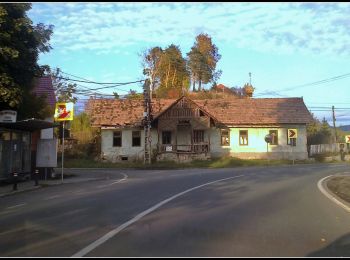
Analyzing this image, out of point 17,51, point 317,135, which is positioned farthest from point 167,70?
point 17,51

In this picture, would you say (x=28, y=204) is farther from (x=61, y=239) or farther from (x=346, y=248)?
(x=346, y=248)

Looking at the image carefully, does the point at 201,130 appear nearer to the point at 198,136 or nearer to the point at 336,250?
the point at 198,136

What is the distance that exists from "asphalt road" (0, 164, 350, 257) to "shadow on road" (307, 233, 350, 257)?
16 millimetres

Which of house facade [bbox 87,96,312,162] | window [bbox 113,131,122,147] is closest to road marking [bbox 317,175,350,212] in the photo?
house facade [bbox 87,96,312,162]

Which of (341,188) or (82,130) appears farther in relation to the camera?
(82,130)

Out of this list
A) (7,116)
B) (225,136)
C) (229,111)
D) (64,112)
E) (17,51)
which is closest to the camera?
(17,51)

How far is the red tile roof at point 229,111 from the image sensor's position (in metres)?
54.8

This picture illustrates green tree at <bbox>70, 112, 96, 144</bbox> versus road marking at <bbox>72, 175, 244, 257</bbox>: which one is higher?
green tree at <bbox>70, 112, 96, 144</bbox>

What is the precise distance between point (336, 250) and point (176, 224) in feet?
12.2

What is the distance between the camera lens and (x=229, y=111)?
5672 centimetres

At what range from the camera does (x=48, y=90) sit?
120 ft

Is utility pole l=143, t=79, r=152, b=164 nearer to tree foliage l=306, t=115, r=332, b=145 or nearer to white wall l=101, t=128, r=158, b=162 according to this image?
white wall l=101, t=128, r=158, b=162

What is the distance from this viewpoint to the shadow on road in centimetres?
880

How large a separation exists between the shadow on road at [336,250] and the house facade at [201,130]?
42.3 m
